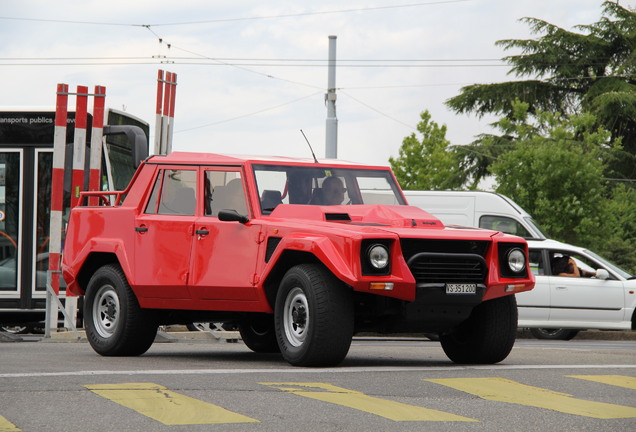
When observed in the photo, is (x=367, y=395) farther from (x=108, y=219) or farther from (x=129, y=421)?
(x=108, y=219)

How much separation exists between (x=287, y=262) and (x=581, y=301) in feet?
34.1

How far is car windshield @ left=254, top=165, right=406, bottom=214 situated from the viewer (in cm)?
1099

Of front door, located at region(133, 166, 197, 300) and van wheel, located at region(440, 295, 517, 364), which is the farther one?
front door, located at region(133, 166, 197, 300)

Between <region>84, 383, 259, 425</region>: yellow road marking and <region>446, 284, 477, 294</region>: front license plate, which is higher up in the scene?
<region>446, 284, 477, 294</region>: front license plate

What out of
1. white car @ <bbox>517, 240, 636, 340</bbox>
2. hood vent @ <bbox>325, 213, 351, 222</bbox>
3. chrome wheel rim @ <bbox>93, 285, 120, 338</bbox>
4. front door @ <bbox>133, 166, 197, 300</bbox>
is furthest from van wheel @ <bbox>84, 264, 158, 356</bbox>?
white car @ <bbox>517, 240, 636, 340</bbox>

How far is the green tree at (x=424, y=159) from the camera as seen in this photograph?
48.9 metres

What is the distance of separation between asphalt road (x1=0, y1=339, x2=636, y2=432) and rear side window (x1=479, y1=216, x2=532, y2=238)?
1074cm

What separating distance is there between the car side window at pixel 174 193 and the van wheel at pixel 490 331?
2.68 metres

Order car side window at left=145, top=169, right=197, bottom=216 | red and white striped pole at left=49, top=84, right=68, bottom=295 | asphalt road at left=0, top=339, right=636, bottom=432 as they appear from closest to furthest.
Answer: asphalt road at left=0, top=339, right=636, bottom=432
car side window at left=145, top=169, right=197, bottom=216
red and white striped pole at left=49, top=84, right=68, bottom=295

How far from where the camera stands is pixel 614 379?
9.54 metres

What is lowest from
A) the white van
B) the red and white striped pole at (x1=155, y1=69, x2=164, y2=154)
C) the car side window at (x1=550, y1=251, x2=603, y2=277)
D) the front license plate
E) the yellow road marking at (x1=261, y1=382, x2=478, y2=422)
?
the yellow road marking at (x1=261, y1=382, x2=478, y2=422)

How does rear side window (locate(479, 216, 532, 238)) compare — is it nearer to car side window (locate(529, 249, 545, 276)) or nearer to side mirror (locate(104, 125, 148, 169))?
car side window (locate(529, 249, 545, 276))

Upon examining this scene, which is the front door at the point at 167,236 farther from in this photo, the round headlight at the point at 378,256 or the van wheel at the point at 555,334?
the van wheel at the point at 555,334

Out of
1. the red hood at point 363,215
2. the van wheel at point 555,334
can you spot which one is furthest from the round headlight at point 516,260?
the van wheel at point 555,334
